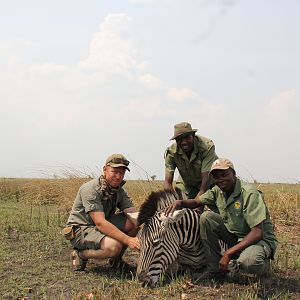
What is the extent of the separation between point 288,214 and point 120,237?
542 cm

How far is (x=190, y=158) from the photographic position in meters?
7.07

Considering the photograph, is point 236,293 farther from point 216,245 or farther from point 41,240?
point 41,240

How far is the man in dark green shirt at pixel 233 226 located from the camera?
5082mm

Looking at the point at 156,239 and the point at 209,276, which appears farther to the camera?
the point at 209,276

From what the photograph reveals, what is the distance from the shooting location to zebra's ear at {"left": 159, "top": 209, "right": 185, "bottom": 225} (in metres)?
5.54

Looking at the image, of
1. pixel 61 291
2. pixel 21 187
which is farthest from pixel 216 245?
pixel 21 187

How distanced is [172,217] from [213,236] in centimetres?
52

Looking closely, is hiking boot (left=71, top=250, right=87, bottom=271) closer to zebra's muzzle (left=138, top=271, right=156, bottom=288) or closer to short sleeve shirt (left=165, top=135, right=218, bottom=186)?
zebra's muzzle (left=138, top=271, right=156, bottom=288)

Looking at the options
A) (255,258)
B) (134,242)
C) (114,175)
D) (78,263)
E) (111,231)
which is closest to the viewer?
(255,258)

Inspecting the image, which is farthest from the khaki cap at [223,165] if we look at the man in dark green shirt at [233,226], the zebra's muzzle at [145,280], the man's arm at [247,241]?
the zebra's muzzle at [145,280]

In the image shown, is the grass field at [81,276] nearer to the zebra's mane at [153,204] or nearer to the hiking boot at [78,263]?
the hiking boot at [78,263]

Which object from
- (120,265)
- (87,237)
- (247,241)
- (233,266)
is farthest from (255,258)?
(87,237)

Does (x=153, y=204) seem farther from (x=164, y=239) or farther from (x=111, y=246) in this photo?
(x=111, y=246)

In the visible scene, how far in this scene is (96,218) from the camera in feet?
19.0
